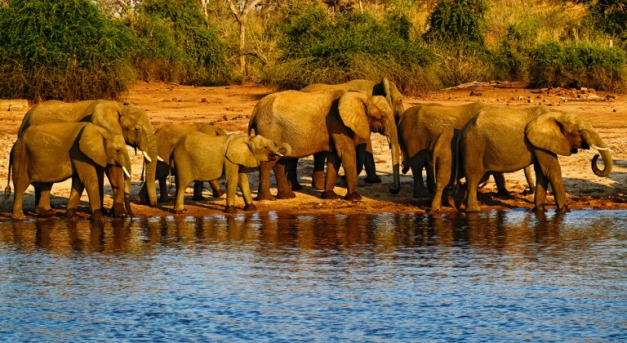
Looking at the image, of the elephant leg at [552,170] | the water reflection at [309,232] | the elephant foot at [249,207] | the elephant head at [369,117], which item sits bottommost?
the water reflection at [309,232]

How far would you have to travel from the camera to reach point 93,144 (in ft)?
44.1

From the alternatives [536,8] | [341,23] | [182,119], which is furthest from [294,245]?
[536,8]

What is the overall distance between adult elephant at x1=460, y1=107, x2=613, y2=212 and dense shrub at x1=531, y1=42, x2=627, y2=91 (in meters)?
11.1

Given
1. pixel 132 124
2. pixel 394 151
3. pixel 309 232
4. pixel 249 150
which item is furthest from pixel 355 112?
pixel 132 124

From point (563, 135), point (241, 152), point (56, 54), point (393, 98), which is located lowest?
point (241, 152)

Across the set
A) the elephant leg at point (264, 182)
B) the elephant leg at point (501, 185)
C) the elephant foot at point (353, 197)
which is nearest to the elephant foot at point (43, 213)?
the elephant leg at point (264, 182)

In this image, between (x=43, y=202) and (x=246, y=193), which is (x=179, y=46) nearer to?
(x=246, y=193)

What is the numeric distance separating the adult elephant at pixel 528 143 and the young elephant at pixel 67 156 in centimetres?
391

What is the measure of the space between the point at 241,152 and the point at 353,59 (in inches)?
410

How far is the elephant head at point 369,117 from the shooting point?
15234 millimetres

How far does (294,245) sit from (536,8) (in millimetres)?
36900

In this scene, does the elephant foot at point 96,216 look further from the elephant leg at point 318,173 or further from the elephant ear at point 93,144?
the elephant leg at point 318,173

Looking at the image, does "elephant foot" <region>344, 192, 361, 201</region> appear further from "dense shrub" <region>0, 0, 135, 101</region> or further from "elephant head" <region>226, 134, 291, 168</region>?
"dense shrub" <region>0, 0, 135, 101</region>

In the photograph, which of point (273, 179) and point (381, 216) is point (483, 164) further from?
point (273, 179)
